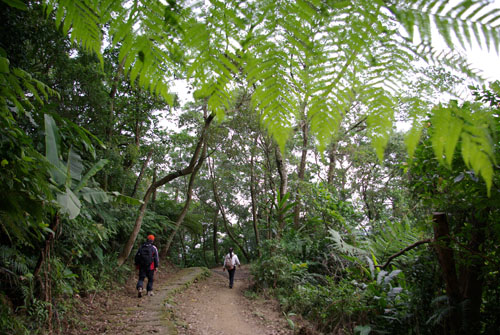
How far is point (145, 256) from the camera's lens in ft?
21.2

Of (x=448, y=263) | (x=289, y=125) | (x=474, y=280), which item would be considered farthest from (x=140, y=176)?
(x=289, y=125)

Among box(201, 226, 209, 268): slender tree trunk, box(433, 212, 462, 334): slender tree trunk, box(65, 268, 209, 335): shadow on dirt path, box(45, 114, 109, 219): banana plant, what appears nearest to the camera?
box(433, 212, 462, 334): slender tree trunk

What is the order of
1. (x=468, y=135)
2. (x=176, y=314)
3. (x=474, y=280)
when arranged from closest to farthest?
(x=468, y=135), (x=474, y=280), (x=176, y=314)

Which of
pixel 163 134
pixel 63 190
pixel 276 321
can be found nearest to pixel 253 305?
pixel 276 321

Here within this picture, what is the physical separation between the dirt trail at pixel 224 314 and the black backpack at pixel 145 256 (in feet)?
3.89

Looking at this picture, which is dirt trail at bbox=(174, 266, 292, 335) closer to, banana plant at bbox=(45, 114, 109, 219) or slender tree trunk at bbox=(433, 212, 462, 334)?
banana plant at bbox=(45, 114, 109, 219)

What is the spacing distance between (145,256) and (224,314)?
228cm

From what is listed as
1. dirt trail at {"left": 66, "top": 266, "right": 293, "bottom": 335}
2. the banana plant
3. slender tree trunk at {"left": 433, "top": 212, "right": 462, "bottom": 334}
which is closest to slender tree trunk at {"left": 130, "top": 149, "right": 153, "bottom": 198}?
dirt trail at {"left": 66, "top": 266, "right": 293, "bottom": 335}

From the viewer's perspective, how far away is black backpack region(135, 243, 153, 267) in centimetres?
643

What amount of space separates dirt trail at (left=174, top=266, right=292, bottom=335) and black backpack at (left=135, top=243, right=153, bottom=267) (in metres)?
1.19

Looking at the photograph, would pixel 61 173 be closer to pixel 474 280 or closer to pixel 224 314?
pixel 474 280

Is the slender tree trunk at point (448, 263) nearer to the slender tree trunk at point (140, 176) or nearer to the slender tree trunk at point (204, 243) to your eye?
the slender tree trunk at point (140, 176)

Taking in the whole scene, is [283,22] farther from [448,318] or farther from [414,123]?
[448,318]

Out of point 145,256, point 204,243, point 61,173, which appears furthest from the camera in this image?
point 204,243
